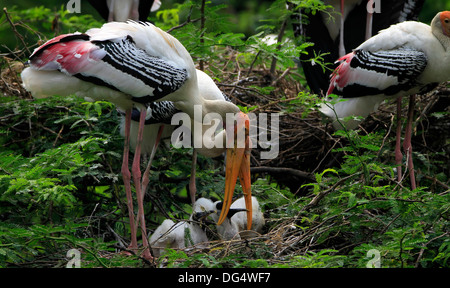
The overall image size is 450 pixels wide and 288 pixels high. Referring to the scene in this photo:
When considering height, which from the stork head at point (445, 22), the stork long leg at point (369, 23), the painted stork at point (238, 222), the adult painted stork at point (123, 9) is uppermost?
the stork head at point (445, 22)

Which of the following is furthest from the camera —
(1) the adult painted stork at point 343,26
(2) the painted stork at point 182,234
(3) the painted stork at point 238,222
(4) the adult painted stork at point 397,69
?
(1) the adult painted stork at point 343,26

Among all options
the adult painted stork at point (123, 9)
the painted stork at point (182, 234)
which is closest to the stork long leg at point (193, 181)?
the painted stork at point (182, 234)

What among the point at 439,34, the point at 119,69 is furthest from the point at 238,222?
the point at 439,34

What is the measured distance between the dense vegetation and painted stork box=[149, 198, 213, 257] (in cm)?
22

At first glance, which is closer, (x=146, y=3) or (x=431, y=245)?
(x=431, y=245)

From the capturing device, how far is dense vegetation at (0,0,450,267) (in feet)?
15.0

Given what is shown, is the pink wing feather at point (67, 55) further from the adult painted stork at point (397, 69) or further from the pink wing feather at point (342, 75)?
the pink wing feather at point (342, 75)

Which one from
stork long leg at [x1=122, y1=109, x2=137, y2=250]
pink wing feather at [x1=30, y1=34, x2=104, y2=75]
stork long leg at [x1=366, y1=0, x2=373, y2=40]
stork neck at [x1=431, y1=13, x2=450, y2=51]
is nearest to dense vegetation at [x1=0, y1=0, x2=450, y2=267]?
stork long leg at [x1=122, y1=109, x2=137, y2=250]

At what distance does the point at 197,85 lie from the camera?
5.62 metres

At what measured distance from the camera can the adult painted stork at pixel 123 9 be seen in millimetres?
7707

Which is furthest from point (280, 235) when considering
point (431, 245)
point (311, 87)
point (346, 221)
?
point (311, 87)

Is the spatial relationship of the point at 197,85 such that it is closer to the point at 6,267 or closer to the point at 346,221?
the point at 346,221

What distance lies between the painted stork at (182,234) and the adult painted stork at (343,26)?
8.89 ft

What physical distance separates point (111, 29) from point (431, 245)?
9.33 feet
